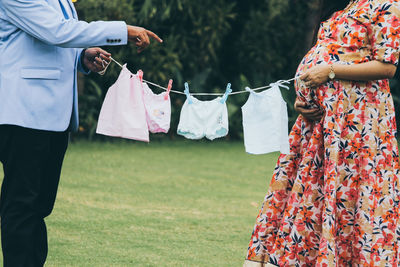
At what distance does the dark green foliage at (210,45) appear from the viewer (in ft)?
40.4

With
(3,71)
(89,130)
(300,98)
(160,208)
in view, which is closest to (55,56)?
(3,71)

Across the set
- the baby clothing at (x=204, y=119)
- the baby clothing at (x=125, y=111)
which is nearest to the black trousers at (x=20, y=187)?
the baby clothing at (x=125, y=111)

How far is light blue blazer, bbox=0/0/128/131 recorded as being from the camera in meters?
3.60

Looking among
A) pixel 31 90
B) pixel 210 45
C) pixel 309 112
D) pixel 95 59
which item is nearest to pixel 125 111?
pixel 95 59

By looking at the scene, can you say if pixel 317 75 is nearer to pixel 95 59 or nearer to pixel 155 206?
pixel 95 59

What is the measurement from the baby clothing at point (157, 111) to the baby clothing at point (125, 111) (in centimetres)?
5

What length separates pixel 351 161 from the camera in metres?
3.84

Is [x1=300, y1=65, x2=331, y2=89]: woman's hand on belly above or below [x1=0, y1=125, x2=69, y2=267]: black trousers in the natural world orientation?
above

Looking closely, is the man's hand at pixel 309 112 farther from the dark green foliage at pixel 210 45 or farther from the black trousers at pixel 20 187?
the dark green foliage at pixel 210 45

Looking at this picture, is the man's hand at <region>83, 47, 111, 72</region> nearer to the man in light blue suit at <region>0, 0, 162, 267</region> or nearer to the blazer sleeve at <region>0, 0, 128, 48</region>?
the man in light blue suit at <region>0, 0, 162, 267</region>

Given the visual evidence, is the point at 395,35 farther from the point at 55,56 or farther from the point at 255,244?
the point at 55,56

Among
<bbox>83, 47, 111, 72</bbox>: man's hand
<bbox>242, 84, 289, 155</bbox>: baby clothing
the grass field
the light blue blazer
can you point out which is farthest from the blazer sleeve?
the grass field

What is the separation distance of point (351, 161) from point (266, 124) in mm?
549

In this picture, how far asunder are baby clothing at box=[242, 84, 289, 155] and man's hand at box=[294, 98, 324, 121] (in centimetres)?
9
